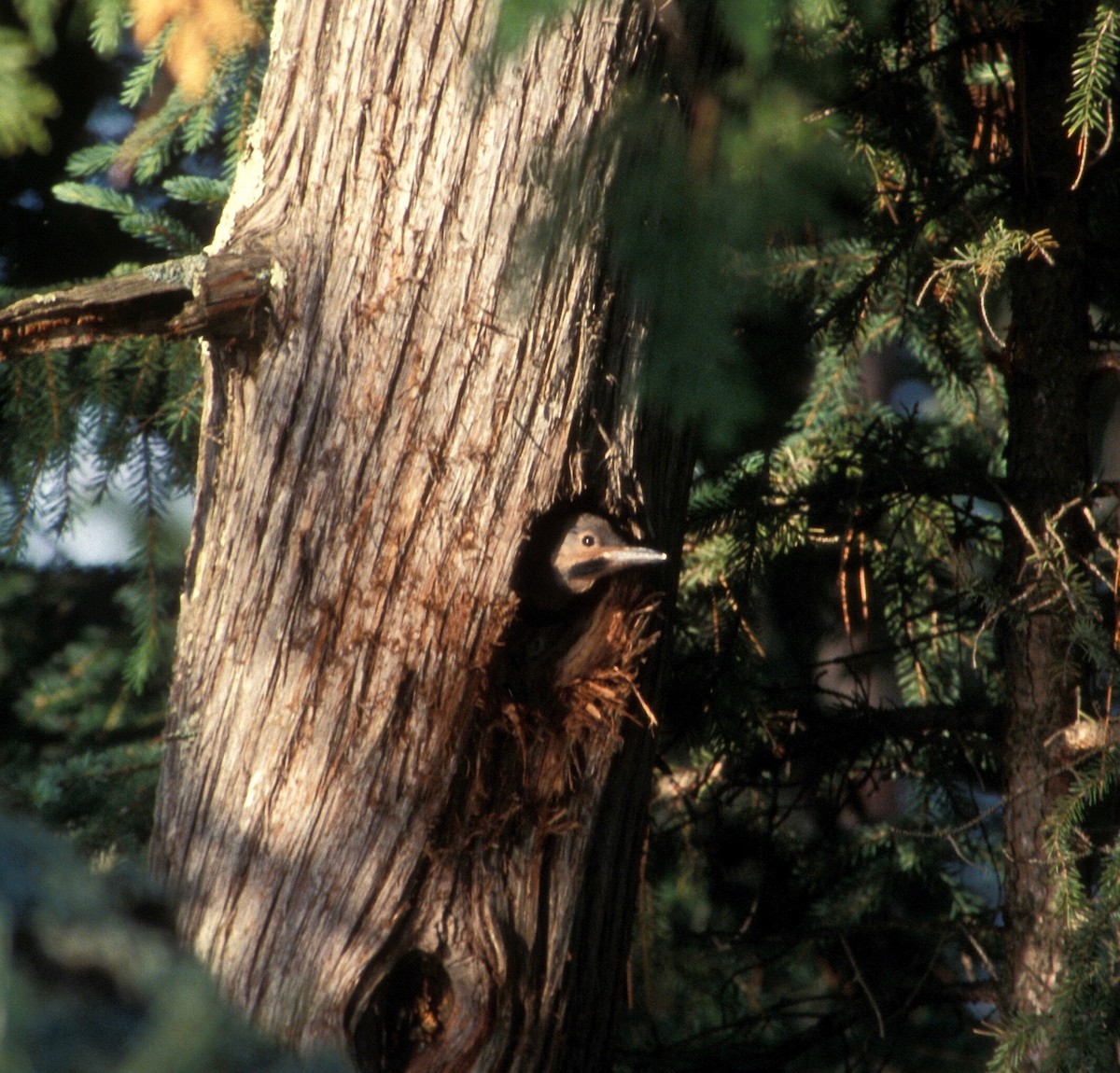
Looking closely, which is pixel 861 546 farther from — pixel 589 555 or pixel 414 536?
pixel 414 536

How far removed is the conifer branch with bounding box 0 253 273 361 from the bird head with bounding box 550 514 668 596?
710mm

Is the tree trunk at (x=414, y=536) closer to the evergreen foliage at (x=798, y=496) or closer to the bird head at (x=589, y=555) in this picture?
the bird head at (x=589, y=555)

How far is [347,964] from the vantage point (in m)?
2.08

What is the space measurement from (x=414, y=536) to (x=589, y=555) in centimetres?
33

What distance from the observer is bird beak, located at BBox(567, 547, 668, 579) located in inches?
85.3

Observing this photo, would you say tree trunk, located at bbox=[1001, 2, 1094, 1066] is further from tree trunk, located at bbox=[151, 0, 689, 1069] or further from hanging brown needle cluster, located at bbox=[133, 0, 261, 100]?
hanging brown needle cluster, located at bbox=[133, 0, 261, 100]

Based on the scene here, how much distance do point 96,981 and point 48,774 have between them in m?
2.46

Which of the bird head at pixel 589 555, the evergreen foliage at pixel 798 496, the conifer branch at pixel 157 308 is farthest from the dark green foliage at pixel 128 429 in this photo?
the bird head at pixel 589 555

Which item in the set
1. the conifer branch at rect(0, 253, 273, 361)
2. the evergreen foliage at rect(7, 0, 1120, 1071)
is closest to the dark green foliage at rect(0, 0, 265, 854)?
the evergreen foliage at rect(7, 0, 1120, 1071)

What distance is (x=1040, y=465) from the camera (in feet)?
9.06

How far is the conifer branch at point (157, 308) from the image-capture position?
2105 millimetres

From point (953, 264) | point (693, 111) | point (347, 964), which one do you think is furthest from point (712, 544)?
→ point (347, 964)

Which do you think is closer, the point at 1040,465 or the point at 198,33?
the point at 1040,465

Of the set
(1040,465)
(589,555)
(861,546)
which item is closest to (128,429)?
(589,555)
